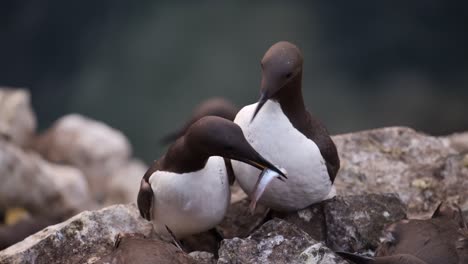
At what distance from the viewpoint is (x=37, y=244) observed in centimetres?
583

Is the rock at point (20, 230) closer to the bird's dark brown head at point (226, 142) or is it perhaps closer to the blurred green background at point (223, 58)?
the bird's dark brown head at point (226, 142)

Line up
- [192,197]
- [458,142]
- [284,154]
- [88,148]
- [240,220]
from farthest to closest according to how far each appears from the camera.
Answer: [88,148], [458,142], [240,220], [192,197], [284,154]

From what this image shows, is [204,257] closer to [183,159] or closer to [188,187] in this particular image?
[188,187]

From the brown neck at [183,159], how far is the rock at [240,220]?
0.91 meters

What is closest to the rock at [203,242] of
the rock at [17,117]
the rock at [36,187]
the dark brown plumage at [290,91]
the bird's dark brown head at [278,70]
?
the dark brown plumage at [290,91]

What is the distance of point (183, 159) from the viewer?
552cm

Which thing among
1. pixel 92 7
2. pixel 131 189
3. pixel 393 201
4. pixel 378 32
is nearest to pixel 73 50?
pixel 92 7

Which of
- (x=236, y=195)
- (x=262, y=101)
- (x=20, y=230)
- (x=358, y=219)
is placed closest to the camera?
(x=262, y=101)

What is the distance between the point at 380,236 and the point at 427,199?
108 centimetres

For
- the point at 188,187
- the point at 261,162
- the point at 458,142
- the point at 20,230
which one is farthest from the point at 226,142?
the point at 20,230

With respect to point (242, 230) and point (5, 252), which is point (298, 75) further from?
point (5, 252)

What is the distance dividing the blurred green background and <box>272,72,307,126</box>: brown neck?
1047 centimetres

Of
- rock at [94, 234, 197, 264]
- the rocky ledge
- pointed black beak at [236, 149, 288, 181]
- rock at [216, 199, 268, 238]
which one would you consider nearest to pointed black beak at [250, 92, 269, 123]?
pointed black beak at [236, 149, 288, 181]

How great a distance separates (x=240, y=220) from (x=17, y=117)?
7.15 m
